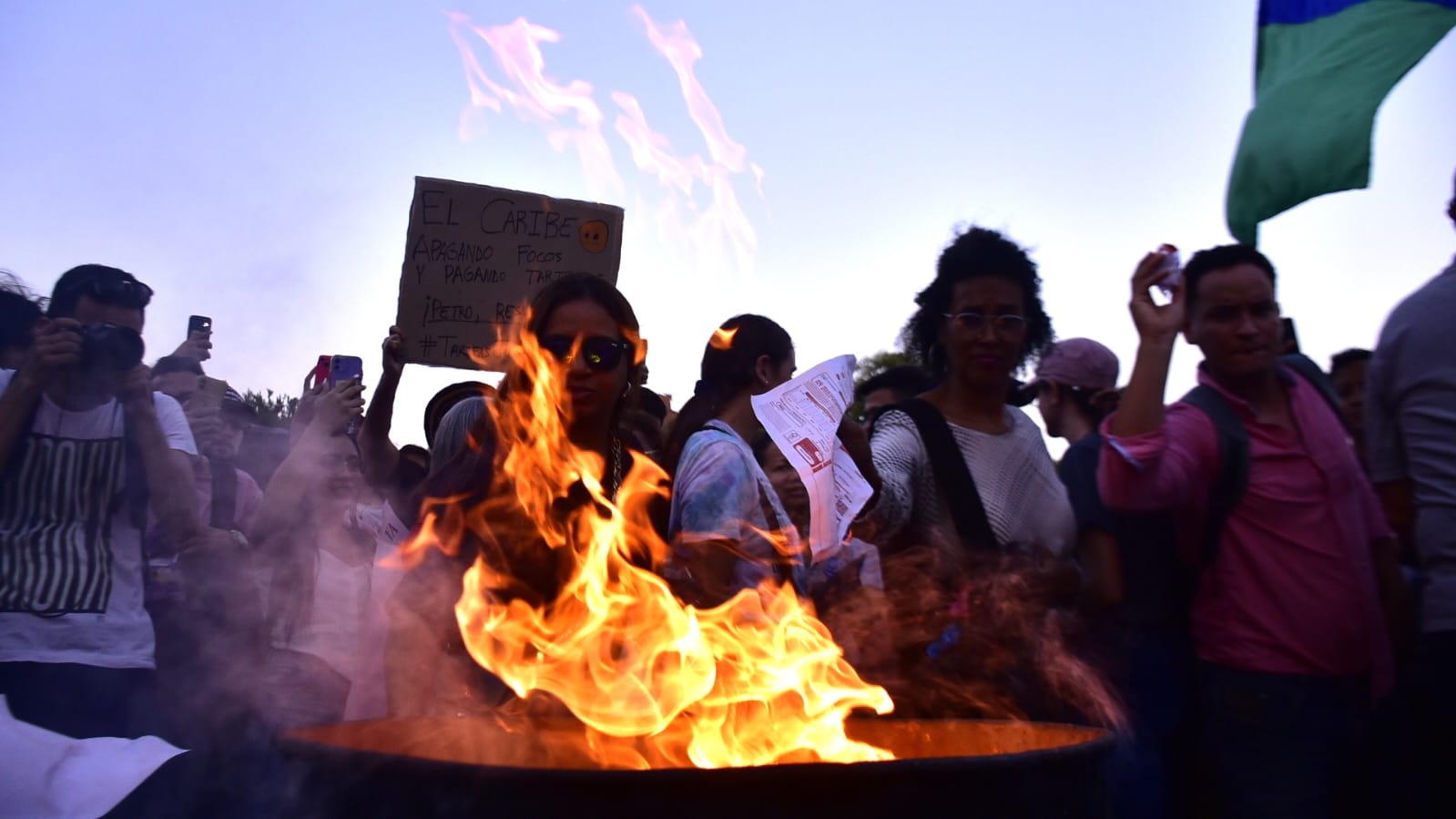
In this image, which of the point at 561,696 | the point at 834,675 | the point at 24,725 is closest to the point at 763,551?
the point at 834,675

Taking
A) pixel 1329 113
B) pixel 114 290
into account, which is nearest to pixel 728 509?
pixel 114 290

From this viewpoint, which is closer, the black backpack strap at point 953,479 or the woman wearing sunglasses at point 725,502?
the woman wearing sunglasses at point 725,502

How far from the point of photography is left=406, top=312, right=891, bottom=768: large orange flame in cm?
223

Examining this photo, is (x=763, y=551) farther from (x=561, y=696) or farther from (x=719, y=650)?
(x=561, y=696)

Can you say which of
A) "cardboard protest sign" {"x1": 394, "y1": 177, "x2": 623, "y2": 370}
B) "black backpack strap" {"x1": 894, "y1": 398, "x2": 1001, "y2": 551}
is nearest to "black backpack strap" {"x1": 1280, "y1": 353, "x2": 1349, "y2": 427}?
"black backpack strap" {"x1": 894, "y1": 398, "x2": 1001, "y2": 551}

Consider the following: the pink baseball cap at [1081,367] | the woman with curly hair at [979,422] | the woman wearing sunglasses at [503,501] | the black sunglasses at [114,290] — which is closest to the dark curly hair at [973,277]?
the woman with curly hair at [979,422]

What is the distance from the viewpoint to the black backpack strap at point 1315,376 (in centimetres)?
324

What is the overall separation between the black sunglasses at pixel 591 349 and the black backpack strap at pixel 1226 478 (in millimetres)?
1732

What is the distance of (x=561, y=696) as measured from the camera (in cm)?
218

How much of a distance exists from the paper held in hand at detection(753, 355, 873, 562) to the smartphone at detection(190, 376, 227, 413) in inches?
108

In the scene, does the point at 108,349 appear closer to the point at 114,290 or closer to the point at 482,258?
the point at 114,290

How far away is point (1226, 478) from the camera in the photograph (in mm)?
3074

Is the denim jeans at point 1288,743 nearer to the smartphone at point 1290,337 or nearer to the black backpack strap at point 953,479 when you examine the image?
the black backpack strap at point 953,479

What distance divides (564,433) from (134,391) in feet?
5.19
